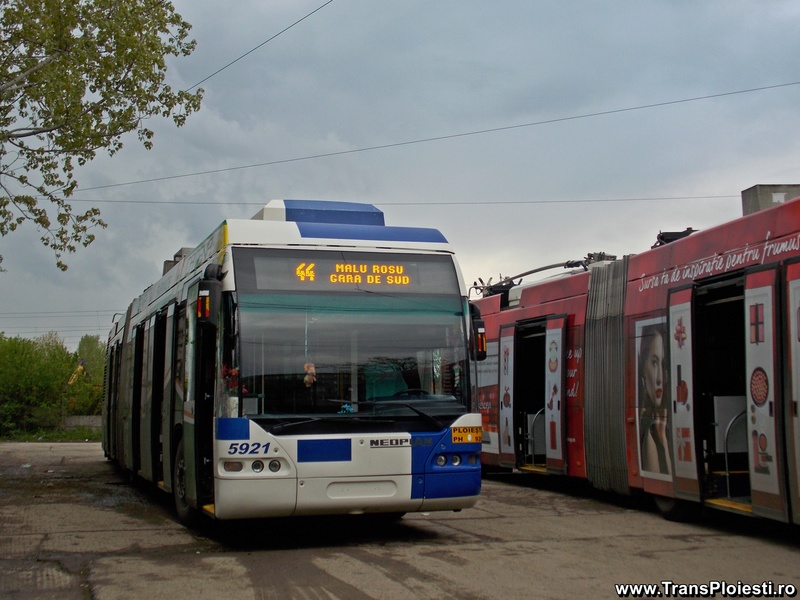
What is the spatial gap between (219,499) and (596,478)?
6.32 metres

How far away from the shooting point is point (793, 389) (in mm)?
8422

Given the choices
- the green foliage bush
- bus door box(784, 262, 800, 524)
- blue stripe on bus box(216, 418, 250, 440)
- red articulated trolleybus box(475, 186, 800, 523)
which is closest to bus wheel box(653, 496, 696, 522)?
red articulated trolleybus box(475, 186, 800, 523)

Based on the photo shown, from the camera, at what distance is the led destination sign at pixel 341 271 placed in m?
8.94

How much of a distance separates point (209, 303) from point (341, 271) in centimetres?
141

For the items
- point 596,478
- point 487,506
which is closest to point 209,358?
point 487,506

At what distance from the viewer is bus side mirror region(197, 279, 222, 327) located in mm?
8547

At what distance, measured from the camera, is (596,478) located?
42.0 ft

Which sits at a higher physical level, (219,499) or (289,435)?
(289,435)

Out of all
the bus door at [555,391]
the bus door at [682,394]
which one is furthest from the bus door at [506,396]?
the bus door at [682,394]

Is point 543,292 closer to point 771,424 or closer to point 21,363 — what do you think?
point 771,424

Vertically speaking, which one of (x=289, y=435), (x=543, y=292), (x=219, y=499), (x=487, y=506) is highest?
→ (x=543, y=292)

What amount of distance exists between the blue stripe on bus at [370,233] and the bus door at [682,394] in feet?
9.73

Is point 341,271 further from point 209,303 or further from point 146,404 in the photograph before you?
point 146,404

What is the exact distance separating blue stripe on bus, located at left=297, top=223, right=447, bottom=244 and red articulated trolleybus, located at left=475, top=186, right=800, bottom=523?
3.11 meters
